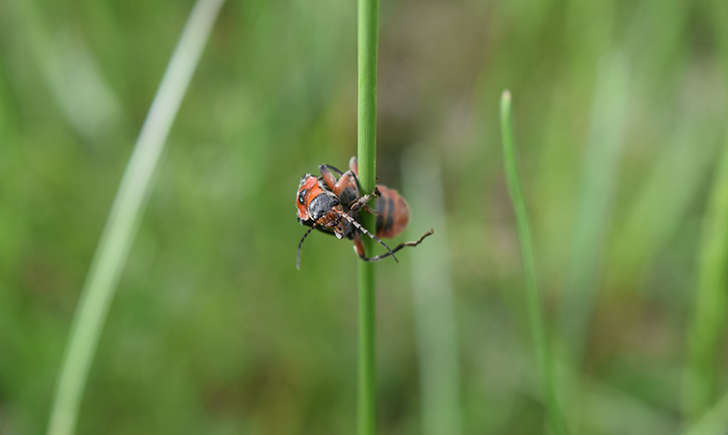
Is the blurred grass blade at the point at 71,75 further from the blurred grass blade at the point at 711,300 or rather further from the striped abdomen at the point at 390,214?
A: the blurred grass blade at the point at 711,300

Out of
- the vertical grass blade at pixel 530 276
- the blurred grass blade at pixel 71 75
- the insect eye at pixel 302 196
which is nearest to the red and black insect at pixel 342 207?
the insect eye at pixel 302 196

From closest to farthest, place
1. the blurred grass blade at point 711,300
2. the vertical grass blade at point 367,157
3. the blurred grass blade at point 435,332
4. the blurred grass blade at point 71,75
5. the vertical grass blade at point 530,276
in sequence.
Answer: the vertical grass blade at point 367,157
the vertical grass blade at point 530,276
the blurred grass blade at point 711,300
the blurred grass blade at point 435,332
the blurred grass blade at point 71,75

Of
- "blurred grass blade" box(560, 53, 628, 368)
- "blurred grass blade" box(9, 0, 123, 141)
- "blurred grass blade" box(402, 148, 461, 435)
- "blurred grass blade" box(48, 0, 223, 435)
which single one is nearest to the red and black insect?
"blurred grass blade" box(48, 0, 223, 435)

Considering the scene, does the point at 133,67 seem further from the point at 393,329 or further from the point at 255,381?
the point at 393,329

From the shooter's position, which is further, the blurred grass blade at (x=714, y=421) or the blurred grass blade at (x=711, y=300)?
the blurred grass blade at (x=714, y=421)

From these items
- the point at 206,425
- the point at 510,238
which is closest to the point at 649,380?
the point at 510,238

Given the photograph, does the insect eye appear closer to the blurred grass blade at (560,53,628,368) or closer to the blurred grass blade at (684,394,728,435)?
the blurred grass blade at (560,53,628,368)
